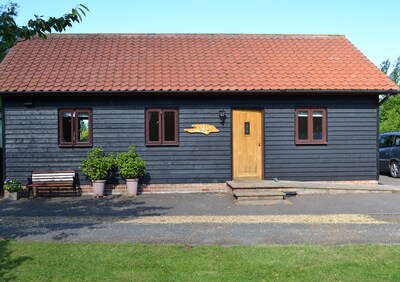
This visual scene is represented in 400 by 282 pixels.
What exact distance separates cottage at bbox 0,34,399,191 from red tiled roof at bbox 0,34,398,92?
7 cm

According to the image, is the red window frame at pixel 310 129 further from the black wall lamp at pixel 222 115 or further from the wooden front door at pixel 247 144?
the black wall lamp at pixel 222 115

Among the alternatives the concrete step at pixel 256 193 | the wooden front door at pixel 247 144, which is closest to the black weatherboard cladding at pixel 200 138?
the wooden front door at pixel 247 144

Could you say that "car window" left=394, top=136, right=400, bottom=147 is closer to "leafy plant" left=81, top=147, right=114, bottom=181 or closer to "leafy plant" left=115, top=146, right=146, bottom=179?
"leafy plant" left=115, top=146, right=146, bottom=179

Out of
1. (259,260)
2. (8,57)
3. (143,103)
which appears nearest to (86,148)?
(143,103)

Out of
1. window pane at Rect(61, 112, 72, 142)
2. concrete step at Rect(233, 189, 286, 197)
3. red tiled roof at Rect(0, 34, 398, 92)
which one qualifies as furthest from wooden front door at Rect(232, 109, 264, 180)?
window pane at Rect(61, 112, 72, 142)

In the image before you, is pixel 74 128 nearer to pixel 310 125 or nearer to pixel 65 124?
pixel 65 124

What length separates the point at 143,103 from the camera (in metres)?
13.7

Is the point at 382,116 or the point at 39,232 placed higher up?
the point at 382,116

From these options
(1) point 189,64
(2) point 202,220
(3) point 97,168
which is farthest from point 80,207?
(1) point 189,64

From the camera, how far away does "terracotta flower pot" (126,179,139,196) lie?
13.2 metres

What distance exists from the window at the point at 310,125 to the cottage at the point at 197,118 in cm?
3

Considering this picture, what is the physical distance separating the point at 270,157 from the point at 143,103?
4.22 m

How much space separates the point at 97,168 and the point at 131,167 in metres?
0.96

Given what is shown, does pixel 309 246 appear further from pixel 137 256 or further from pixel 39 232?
pixel 39 232
